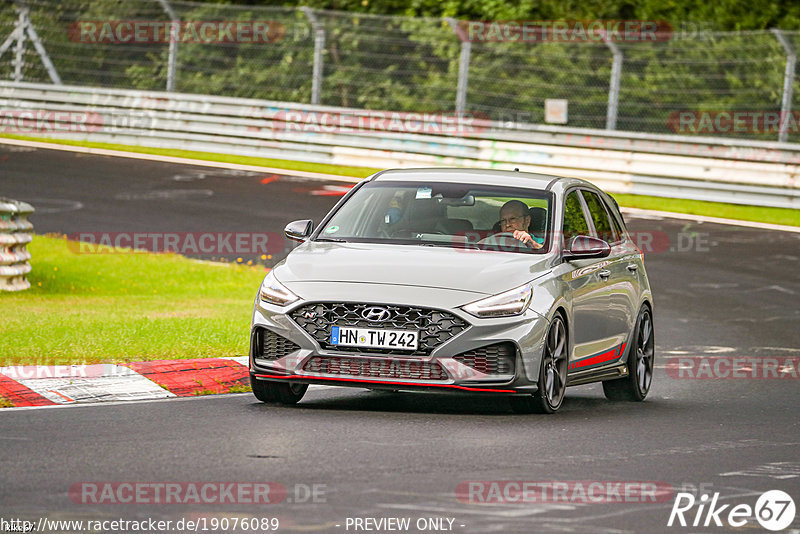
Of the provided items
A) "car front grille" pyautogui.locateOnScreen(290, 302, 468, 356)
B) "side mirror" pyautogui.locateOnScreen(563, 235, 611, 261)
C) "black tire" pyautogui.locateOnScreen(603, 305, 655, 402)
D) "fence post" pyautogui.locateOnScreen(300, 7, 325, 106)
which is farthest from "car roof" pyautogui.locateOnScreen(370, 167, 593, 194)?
"fence post" pyautogui.locateOnScreen(300, 7, 325, 106)

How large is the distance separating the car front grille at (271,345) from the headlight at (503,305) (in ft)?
3.73

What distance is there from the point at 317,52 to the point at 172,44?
3053 mm

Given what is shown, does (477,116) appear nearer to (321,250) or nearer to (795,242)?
(795,242)

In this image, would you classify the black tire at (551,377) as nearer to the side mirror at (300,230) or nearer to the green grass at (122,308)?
the side mirror at (300,230)

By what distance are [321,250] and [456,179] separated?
1214mm

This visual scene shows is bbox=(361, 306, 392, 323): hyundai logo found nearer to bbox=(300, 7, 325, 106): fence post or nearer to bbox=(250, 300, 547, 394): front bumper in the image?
bbox=(250, 300, 547, 394): front bumper

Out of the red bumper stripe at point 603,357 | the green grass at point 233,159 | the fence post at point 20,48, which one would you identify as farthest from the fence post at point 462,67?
the red bumper stripe at point 603,357

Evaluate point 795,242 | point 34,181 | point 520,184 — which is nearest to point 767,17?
point 795,242

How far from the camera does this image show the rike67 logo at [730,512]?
22.4 ft

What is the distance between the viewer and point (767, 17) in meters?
33.1

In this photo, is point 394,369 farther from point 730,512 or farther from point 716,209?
point 716,209

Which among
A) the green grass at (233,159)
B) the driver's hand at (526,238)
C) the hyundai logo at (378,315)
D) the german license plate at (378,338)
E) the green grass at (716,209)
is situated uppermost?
the driver's hand at (526,238)

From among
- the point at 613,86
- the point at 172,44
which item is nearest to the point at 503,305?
the point at 613,86

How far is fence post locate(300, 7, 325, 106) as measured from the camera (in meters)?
29.5
